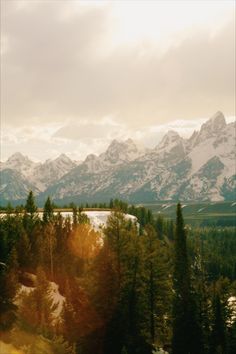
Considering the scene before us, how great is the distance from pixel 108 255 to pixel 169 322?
19.2 metres

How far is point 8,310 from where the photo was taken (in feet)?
196

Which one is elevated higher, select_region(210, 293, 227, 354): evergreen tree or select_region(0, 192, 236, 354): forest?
select_region(0, 192, 236, 354): forest

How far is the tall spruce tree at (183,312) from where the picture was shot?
6800cm

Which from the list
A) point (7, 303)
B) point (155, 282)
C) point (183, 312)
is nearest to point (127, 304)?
point (155, 282)

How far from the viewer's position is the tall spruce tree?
2677 inches

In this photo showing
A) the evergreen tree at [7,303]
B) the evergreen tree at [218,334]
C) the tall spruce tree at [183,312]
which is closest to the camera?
the evergreen tree at [7,303]

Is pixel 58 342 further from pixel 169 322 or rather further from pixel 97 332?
pixel 169 322

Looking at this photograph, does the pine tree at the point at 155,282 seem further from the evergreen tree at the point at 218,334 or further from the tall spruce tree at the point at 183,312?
the evergreen tree at the point at 218,334

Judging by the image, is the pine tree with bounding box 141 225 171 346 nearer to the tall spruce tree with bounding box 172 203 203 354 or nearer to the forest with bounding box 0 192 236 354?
the forest with bounding box 0 192 236 354

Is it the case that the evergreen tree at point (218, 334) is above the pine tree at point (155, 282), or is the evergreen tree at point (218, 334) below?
below

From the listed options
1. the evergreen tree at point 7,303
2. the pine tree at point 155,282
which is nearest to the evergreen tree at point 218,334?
the pine tree at point 155,282

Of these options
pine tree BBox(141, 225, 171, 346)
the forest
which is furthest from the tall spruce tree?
pine tree BBox(141, 225, 171, 346)

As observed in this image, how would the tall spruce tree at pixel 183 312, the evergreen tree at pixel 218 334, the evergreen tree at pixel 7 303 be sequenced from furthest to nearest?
the evergreen tree at pixel 218 334
the tall spruce tree at pixel 183 312
the evergreen tree at pixel 7 303

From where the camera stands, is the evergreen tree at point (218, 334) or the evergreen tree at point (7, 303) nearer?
the evergreen tree at point (7, 303)
